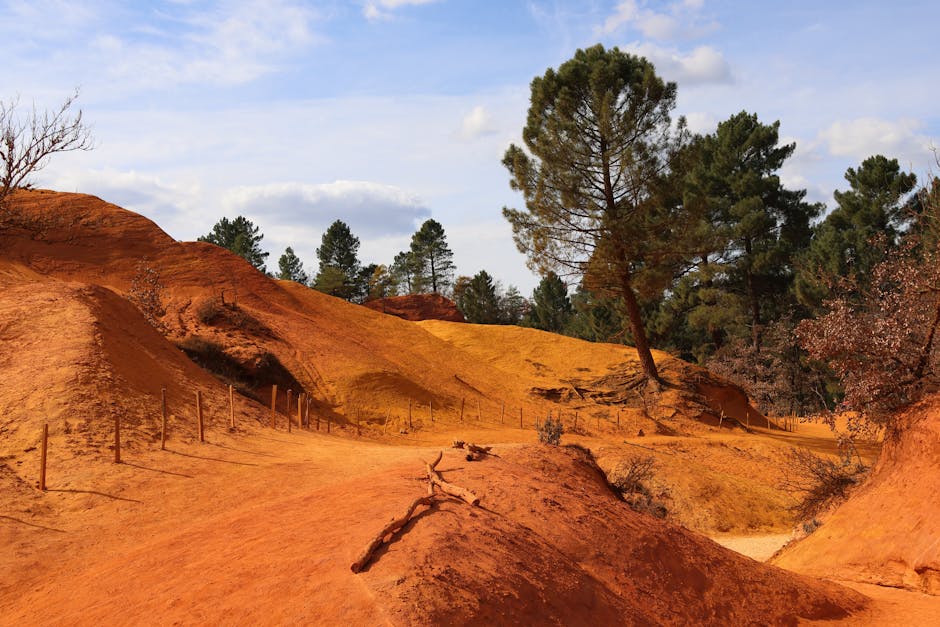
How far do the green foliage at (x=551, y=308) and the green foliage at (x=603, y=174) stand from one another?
90.6 ft

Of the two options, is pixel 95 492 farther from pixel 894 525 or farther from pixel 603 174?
pixel 603 174

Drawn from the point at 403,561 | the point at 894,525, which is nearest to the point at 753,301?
the point at 894,525

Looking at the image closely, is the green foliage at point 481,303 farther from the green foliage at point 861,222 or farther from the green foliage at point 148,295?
the green foliage at point 148,295

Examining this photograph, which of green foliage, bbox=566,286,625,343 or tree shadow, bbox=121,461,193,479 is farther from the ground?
green foliage, bbox=566,286,625,343

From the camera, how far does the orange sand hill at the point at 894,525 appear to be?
8.93m

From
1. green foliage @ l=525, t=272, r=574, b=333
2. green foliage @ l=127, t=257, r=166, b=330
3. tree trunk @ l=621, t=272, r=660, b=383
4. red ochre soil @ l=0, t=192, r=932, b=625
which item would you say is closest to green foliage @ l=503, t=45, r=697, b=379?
tree trunk @ l=621, t=272, r=660, b=383

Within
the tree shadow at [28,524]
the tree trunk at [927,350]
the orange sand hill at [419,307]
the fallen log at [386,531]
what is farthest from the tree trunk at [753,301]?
the tree shadow at [28,524]

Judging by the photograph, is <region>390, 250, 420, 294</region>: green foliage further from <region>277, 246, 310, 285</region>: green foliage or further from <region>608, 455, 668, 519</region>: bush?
<region>608, 455, 668, 519</region>: bush

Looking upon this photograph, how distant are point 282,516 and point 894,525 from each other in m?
8.14

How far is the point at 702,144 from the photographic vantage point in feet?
90.4

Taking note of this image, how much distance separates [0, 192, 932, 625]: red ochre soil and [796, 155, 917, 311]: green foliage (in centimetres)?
1559

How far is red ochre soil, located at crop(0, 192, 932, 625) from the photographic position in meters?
5.22

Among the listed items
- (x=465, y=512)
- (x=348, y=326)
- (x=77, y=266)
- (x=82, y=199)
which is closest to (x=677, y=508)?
(x=465, y=512)

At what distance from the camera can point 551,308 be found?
56.8m
